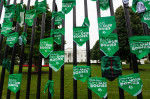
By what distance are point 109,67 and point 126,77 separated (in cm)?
26

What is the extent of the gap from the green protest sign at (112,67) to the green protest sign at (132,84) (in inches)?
3.8

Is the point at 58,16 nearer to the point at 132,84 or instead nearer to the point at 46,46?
the point at 46,46

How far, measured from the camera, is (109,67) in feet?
5.20

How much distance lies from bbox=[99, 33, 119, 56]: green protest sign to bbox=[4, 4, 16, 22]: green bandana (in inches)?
75.2

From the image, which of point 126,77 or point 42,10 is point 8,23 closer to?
point 42,10

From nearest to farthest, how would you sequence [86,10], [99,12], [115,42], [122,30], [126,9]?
[115,42] < [126,9] < [99,12] < [86,10] < [122,30]

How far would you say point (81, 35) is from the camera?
1799 millimetres

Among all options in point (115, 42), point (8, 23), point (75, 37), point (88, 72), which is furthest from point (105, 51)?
point (8, 23)

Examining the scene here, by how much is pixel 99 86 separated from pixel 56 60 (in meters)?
0.80

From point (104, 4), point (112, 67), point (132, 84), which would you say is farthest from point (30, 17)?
point (132, 84)

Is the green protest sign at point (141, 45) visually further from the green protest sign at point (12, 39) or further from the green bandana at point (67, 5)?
the green protest sign at point (12, 39)

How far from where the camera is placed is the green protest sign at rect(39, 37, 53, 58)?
193cm

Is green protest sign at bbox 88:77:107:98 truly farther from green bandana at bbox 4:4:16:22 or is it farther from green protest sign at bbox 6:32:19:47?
green bandana at bbox 4:4:16:22

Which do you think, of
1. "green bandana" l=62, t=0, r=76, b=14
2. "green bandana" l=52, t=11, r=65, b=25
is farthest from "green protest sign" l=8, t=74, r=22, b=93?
"green bandana" l=62, t=0, r=76, b=14
